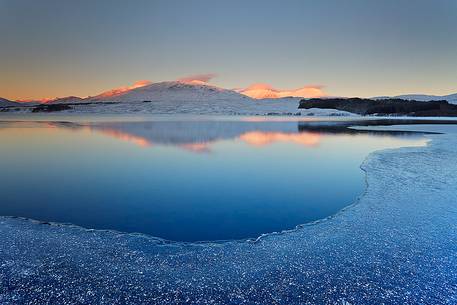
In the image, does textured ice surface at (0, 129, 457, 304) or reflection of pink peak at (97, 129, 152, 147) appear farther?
reflection of pink peak at (97, 129, 152, 147)

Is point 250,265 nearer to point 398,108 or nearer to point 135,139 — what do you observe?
point 135,139

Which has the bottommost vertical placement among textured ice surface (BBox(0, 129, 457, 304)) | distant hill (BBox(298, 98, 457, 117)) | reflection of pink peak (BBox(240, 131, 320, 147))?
textured ice surface (BBox(0, 129, 457, 304))

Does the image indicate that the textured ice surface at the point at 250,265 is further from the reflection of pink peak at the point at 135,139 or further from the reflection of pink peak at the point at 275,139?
the reflection of pink peak at the point at 275,139

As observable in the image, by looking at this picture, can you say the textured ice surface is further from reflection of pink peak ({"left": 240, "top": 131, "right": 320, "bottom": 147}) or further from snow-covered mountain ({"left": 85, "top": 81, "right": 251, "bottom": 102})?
snow-covered mountain ({"left": 85, "top": 81, "right": 251, "bottom": 102})

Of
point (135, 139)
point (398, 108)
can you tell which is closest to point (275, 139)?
point (135, 139)

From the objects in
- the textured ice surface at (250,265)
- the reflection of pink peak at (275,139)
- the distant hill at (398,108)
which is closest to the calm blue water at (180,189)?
the textured ice surface at (250,265)

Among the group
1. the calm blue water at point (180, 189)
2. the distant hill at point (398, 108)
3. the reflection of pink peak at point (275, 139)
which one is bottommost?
the calm blue water at point (180, 189)

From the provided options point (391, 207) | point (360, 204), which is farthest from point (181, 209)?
point (391, 207)

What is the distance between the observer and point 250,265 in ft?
→ 11.6

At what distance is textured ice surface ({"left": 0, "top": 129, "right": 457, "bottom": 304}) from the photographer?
9.81 feet

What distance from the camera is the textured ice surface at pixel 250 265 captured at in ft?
9.81

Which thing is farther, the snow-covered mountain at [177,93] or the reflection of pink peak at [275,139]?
the snow-covered mountain at [177,93]

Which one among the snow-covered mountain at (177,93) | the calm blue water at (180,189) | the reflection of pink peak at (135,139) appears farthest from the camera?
the snow-covered mountain at (177,93)

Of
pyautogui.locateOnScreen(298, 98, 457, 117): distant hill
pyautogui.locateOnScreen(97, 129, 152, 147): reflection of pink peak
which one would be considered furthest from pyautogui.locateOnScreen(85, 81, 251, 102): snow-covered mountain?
pyautogui.locateOnScreen(97, 129, 152, 147): reflection of pink peak
